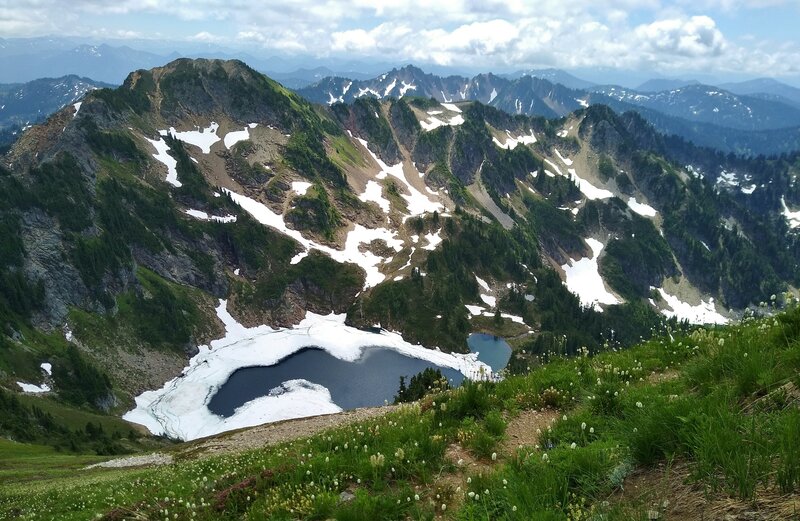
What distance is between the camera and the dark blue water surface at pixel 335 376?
122 meters

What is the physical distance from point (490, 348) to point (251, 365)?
80035mm

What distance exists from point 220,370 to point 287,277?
52540mm

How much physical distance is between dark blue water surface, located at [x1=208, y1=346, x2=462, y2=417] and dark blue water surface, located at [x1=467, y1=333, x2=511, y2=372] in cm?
1650

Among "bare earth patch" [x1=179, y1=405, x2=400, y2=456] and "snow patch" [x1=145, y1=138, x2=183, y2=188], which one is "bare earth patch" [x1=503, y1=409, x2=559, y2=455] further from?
"snow patch" [x1=145, y1=138, x2=183, y2=188]

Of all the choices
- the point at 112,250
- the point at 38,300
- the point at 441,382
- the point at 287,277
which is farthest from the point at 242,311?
the point at 441,382

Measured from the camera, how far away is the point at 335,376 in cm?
13500

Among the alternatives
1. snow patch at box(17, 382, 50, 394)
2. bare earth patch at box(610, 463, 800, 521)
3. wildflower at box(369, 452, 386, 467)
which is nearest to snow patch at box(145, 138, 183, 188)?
snow patch at box(17, 382, 50, 394)

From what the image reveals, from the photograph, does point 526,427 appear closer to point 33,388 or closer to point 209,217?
point 33,388

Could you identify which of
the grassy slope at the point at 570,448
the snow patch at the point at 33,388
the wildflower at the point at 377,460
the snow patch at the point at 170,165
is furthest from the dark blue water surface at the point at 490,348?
the wildflower at the point at 377,460

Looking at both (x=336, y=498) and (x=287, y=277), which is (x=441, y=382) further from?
(x=287, y=277)

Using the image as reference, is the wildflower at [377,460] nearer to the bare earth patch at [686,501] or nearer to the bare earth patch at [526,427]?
the bare earth patch at [526,427]

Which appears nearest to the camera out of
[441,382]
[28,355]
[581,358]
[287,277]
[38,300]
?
[441,382]

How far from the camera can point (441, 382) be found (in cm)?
1176

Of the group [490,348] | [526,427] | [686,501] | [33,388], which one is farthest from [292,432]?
[490,348]
